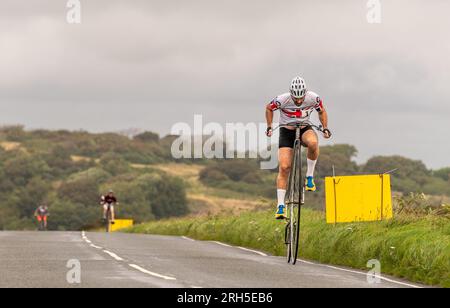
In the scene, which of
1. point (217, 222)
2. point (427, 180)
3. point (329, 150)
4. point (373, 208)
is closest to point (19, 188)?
point (329, 150)

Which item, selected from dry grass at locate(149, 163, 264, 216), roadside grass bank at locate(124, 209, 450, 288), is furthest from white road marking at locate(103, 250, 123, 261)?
dry grass at locate(149, 163, 264, 216)

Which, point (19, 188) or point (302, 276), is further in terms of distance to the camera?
point (19, 188)

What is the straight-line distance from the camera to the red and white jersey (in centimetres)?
1636

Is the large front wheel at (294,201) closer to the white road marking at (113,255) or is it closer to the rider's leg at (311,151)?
the rider's leg at (311,151)

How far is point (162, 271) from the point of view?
14281 millimetres

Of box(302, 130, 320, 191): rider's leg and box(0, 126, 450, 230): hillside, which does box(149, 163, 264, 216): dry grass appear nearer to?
box(0, 126, 450, 230): hillside

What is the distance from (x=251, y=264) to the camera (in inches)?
659

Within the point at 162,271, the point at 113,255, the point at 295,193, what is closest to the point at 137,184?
the point at 113,255

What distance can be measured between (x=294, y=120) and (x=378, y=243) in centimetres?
297

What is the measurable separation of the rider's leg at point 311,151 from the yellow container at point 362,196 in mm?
3223

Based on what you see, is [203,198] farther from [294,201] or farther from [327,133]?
[327,133]
